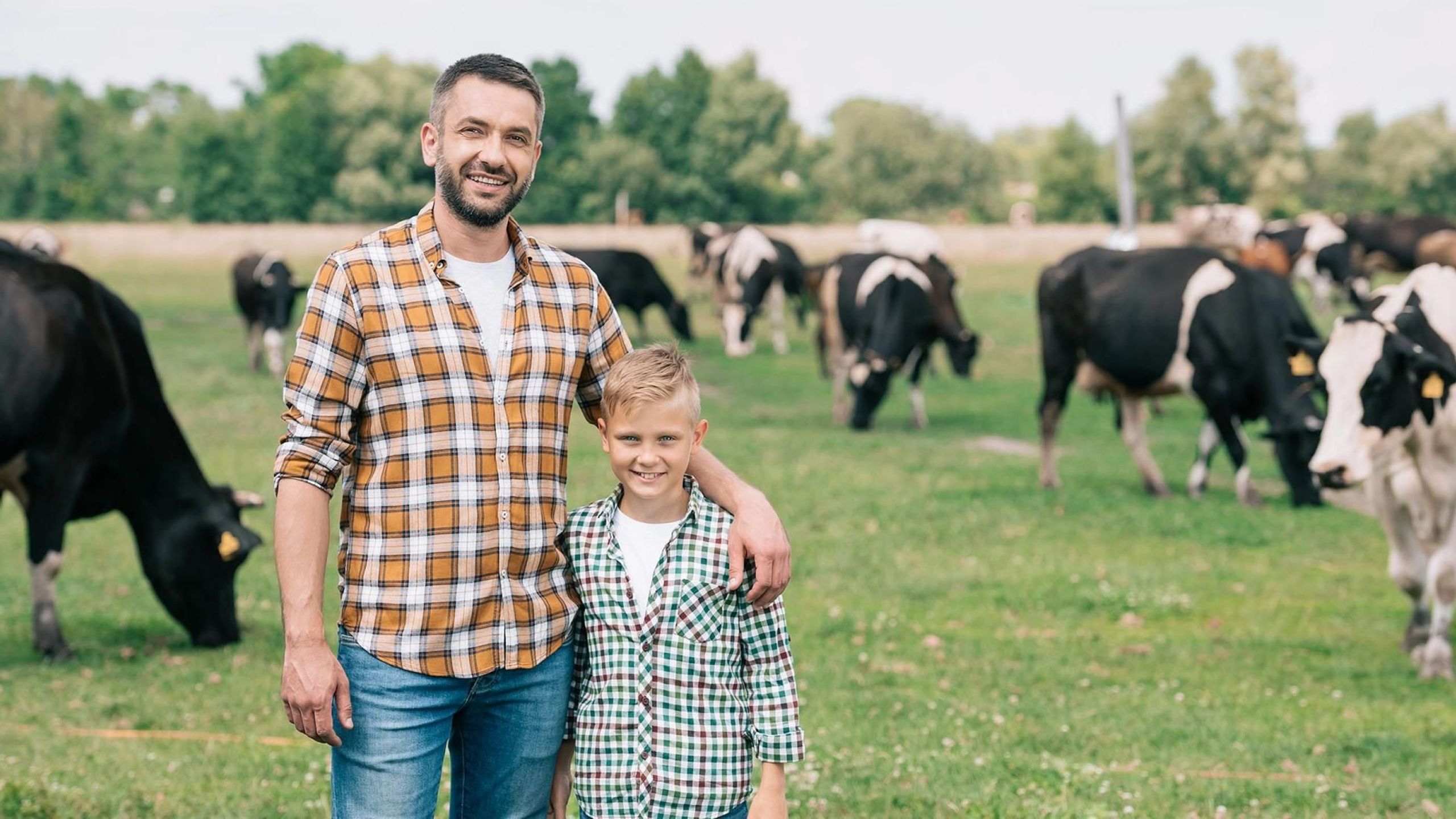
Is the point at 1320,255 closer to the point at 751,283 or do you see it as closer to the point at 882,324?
the point at 751,283

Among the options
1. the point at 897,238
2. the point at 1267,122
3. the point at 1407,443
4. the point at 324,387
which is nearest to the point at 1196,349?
the point at 1407,443

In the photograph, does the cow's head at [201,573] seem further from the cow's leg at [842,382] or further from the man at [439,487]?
the cow's leg at [842,382]

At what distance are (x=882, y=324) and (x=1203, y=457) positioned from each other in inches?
231

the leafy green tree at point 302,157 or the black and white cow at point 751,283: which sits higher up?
the leafy green tree at point 302,157

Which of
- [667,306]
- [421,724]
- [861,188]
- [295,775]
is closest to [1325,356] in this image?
[295,775]

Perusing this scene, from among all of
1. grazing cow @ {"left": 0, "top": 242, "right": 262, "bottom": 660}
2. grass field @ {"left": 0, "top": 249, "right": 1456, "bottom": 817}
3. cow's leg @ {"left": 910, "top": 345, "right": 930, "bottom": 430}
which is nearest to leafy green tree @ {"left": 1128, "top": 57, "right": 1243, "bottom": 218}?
cow's leg @ {"left": 910, "top": 345, "right": 930, "bottom": 430}

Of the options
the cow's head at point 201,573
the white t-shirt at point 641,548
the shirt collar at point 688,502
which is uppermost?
the shirt collar at point 688,502

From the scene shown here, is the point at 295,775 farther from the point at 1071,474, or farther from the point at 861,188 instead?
the point at 861,188

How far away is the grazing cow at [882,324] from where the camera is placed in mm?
18969

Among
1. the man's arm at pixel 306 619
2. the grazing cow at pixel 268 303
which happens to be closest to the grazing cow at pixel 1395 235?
the grazing cow at pixel 268 303

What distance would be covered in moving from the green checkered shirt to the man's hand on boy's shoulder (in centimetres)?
5

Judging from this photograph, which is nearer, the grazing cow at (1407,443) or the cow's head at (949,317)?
the grazing cow at (1407,443)

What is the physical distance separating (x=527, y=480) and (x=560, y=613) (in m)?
0.33

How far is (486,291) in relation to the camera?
348cm
